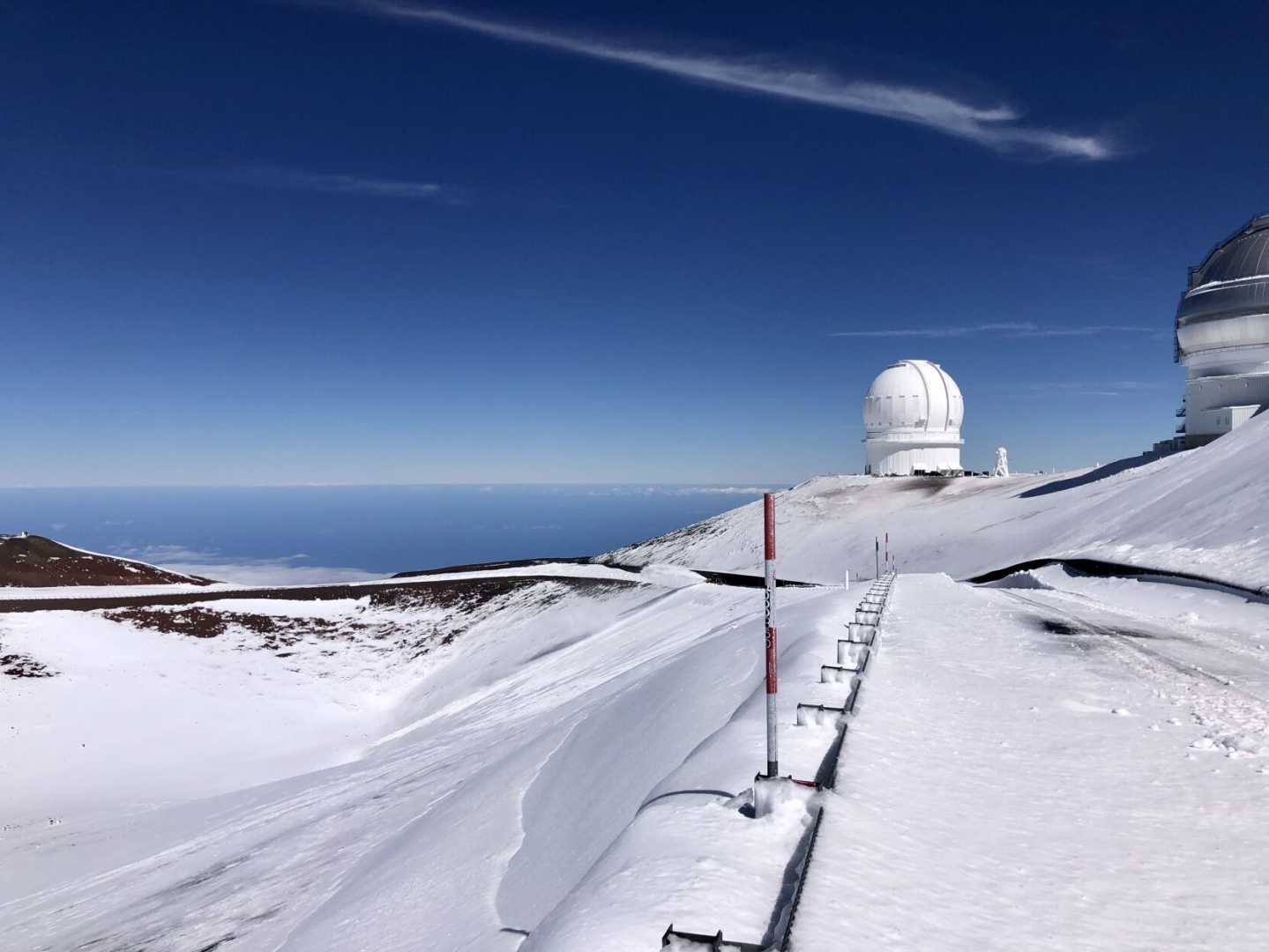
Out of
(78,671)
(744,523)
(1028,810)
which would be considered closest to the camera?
(1028,810)

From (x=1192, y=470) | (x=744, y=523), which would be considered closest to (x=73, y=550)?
(x=744, y=523)

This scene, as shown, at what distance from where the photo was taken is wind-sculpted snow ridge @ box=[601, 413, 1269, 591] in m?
20.1

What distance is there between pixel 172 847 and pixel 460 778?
24.6 ft

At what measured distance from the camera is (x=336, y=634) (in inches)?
1324

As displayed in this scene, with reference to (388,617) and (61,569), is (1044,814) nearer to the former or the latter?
(388,617)

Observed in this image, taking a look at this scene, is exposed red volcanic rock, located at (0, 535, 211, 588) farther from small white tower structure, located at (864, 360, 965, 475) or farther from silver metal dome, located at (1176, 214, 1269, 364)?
silver metal dome, located at (1176, 214, 1269, 364)

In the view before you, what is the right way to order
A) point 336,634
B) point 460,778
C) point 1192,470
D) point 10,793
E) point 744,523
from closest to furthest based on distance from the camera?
point 460,778 < point 10,793 < point 1192,470 < point 336,634 < point 744,523

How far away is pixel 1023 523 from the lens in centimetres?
3800

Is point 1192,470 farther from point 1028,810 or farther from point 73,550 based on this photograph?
point 73,550

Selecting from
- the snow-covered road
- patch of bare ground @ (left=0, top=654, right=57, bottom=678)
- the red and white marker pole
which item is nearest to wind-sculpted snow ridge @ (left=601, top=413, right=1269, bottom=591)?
the snow-covered road

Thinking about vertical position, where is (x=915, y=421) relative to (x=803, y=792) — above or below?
above

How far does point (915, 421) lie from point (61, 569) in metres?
63.9

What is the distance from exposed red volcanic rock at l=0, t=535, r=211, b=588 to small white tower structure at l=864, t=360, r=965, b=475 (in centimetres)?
5432

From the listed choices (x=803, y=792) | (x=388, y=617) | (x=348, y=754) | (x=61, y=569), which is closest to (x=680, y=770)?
(x=803, y=792)
